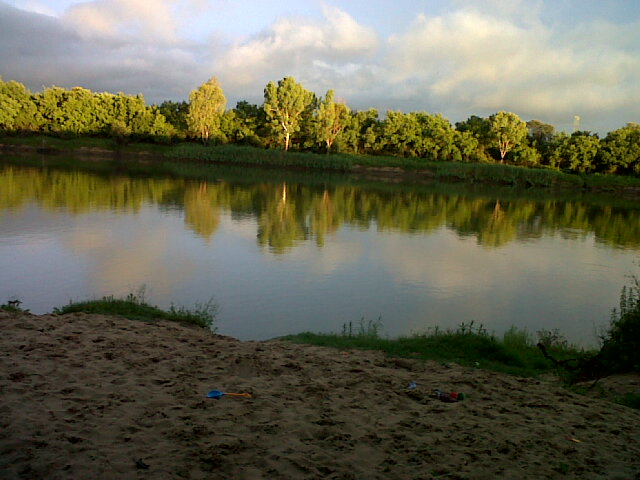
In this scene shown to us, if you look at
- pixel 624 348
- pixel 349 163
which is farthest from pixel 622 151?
pixel 624 348

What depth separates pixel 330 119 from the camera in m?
64.9

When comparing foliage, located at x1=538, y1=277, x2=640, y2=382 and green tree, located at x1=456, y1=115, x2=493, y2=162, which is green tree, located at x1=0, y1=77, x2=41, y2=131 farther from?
foliage, located at x1=538, y1=277, x2=640, y2=382

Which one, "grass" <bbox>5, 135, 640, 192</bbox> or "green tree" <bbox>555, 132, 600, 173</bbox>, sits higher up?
"green tree" <bbox>555, 132, 600, 173</bbox>

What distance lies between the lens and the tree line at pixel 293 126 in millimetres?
63906

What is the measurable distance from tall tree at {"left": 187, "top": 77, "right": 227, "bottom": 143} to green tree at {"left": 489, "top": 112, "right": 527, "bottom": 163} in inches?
1293

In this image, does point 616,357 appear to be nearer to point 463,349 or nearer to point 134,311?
point 463,349

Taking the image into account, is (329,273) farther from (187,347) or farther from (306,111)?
(306,111)

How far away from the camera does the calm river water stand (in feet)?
35.0

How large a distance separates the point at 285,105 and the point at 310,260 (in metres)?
54.3

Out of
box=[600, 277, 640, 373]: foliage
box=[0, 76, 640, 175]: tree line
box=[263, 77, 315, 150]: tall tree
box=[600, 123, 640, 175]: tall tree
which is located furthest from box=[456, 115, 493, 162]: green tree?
box=[600, 277, 640, 373]: foliage

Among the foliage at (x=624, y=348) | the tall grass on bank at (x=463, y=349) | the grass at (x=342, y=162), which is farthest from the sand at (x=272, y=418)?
the grass at (x=342, y=162)

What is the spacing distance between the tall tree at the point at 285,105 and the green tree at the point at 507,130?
908 inches

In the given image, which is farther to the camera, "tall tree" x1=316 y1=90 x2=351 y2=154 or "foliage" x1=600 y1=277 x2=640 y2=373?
"tall tree" x1=316 y1=90 x2=351 y2=154

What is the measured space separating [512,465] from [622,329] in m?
4.06
